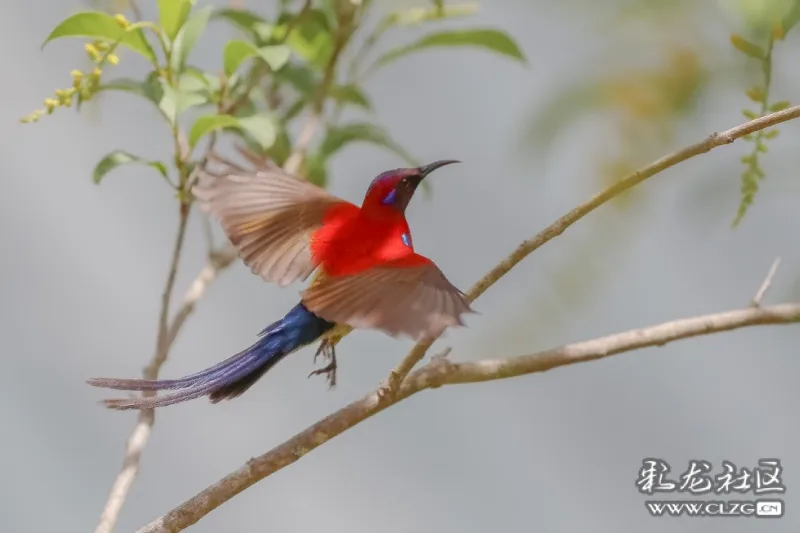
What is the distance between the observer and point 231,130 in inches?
48.8

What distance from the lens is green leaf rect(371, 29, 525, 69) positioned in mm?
1220

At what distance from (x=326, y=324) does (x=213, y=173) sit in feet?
0.68

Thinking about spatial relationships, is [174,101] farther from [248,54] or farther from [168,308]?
[168,308]

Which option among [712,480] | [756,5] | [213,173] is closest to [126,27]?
[213,173]

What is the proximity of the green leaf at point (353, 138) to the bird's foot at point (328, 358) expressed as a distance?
0.32m

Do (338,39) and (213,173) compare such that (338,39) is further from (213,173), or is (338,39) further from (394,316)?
(394,316)

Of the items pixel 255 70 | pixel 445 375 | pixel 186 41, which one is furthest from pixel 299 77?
pixel 445 375

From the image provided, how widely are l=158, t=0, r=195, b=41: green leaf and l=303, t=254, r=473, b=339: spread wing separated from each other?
14.7 inches

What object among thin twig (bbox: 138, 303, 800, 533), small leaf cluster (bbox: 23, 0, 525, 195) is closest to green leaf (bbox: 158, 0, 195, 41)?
small leaf cluster (bbox: 23, 0, 525, 195)

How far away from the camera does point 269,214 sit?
3.33 feet

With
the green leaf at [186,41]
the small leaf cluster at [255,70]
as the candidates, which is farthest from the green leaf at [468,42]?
the green leaf at [186,41]

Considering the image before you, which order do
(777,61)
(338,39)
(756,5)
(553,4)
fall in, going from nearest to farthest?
1. (553,4)
2. (756,5)
3. (777,61)
4. (338,39)

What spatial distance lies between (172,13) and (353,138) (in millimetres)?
304

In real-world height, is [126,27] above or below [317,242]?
above
